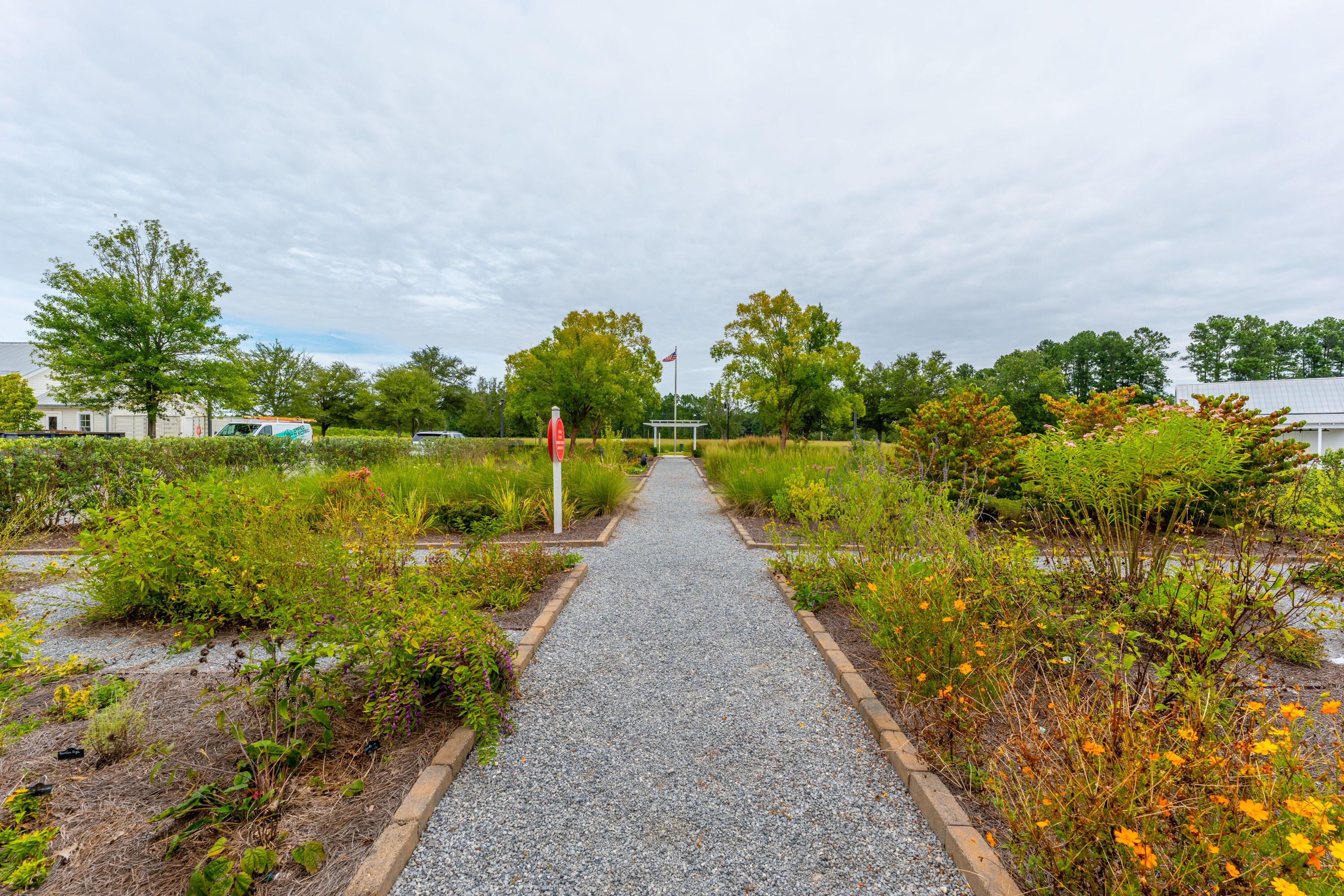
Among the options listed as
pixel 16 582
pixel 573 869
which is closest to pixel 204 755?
pixel 573 869

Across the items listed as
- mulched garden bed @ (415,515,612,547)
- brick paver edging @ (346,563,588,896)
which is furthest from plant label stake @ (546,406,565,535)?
brick paver edging @ (346,563,588,896)

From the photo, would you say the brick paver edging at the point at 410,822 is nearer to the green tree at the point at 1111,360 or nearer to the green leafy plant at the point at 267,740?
the green leafy plant at the point at 267,740

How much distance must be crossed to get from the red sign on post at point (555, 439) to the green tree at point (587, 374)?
10.3 m

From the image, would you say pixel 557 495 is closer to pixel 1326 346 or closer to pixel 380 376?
pixel 380 376

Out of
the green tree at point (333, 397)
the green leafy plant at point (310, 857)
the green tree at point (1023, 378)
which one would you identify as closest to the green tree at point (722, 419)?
the green tree at point (1023, 378)

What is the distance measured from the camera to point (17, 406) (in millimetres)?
21516

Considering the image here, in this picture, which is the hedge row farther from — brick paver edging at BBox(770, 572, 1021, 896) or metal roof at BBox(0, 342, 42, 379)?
metal roof at BBox(0, 342, 42, 379)

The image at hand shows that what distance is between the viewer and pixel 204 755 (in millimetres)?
2092

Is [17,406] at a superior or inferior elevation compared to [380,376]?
inferior

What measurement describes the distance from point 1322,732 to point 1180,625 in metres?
0.64

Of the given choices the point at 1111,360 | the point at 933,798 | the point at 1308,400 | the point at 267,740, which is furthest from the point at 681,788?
the point at 1111,360

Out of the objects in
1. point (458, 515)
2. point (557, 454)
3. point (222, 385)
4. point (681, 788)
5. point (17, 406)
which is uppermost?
Result: point (222, 385)

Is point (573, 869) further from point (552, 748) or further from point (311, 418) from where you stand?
point (311, 418)

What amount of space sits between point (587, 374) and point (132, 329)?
12.9 meters
